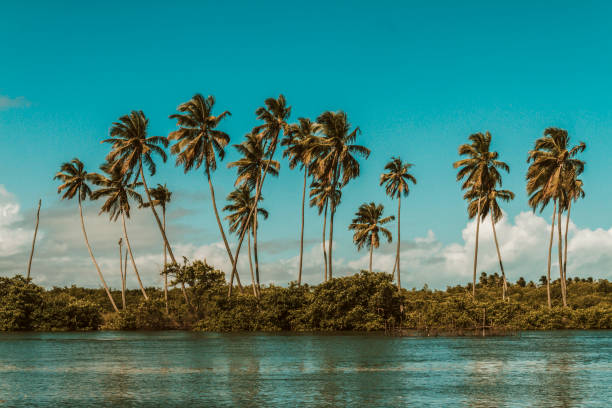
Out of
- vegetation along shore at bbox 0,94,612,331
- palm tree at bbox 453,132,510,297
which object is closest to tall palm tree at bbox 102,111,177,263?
vegetation along shore at bbox 0,94,612,331

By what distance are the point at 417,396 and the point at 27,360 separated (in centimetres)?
2217

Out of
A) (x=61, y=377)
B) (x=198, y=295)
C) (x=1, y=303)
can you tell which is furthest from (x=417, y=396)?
(x=1, y=303)

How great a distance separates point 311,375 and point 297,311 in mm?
35849

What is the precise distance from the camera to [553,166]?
210 feet

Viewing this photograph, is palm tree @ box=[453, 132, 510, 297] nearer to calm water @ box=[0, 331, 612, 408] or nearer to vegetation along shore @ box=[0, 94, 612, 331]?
vegetation along shore @ box=[0, 94, 612, 331]

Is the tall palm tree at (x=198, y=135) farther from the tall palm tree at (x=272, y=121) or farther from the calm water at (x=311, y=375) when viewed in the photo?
the calm water at (x=311, y=375)

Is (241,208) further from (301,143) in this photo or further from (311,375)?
(311,375)

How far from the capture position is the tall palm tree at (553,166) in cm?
6309

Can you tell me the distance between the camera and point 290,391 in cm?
2109

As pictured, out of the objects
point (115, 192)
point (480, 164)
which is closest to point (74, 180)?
point (115, 192)

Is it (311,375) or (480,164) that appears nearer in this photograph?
(311,375)

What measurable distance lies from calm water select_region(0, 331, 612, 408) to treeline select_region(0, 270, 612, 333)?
15.5 metres

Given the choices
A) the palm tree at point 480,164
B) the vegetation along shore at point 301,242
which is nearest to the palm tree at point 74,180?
the vegetation along shore at point 301,242

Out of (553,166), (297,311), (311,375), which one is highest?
(553,166)
